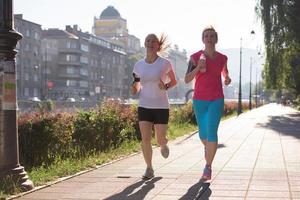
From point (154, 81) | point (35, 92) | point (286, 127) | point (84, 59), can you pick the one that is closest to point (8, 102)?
point (154, 81)

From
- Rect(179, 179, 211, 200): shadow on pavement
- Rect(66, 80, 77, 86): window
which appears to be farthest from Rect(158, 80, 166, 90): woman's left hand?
Rect(66, 80, 77, 86): window

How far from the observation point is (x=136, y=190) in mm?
6703

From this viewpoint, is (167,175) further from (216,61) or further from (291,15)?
(291,15)

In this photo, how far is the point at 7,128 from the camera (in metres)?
6.88

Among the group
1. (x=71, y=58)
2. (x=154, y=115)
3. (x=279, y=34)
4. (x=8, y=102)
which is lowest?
(x=154, y=115)

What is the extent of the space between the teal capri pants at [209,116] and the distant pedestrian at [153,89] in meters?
0.48

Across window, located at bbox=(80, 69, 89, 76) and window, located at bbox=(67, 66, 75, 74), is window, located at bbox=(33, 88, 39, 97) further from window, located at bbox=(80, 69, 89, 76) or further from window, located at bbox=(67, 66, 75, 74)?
window, located at bbox=(80, 69, 89, 76)

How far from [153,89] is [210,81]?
0.79m

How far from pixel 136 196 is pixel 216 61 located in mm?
→ 2099

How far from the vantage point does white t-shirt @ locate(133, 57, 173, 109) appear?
750cm

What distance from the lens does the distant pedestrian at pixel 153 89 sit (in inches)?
296

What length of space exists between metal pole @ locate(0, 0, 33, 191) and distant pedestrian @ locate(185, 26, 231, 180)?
2165 millimetres

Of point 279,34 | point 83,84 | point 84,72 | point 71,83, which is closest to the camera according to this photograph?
point 279,34

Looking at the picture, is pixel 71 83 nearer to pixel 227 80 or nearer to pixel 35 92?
pixel 35 92
